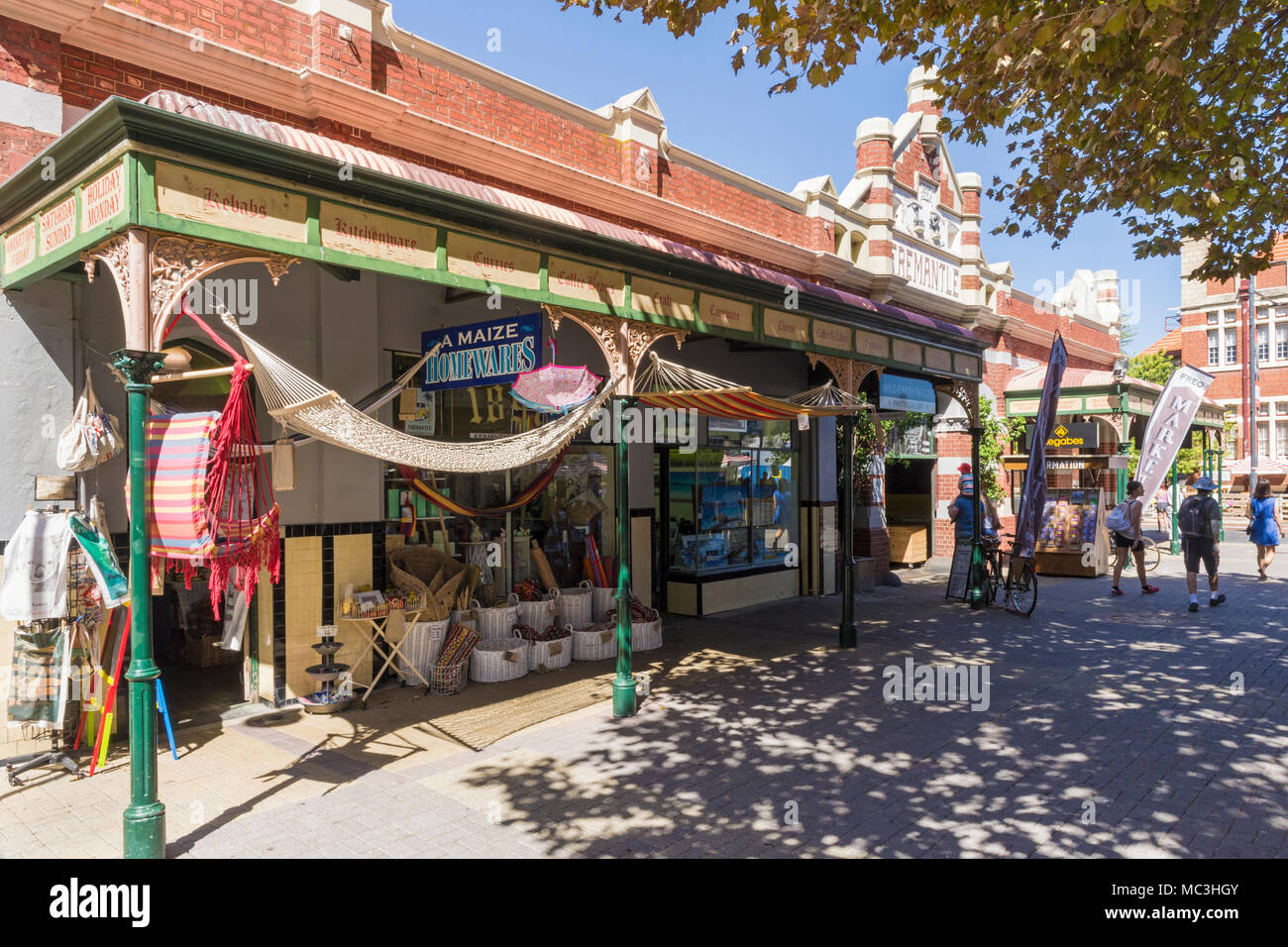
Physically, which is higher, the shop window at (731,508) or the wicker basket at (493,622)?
the shop window at (731,508)

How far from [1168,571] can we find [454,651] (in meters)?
15.2

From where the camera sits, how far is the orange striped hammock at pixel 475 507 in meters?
8.04

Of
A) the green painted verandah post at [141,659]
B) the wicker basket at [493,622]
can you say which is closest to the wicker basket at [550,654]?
the wicker basket at [493,622]

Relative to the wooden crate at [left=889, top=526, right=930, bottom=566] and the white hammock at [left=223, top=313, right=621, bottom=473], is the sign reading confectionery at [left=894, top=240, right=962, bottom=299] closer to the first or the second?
the wooden crate at [left=889, top=526, right=930, bottom=566]

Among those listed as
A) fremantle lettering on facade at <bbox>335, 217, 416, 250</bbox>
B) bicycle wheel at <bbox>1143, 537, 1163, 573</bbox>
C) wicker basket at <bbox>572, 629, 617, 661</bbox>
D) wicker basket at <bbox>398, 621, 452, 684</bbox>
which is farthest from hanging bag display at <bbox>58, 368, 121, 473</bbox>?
bicycle wheel at <bbox>1143, 537, 1163, 573</bbox>

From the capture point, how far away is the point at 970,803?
201 inches

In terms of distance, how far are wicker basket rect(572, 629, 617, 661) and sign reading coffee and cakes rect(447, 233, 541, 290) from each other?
4185 millimetres

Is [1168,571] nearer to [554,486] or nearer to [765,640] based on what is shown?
[765,640]

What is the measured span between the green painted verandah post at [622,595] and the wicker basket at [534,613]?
77.5 inches

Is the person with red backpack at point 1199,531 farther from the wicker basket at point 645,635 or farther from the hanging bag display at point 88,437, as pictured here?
the hanging bag display at point 88,437

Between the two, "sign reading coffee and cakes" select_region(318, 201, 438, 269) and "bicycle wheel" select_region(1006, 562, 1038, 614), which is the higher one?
"sign reading coffee and cakes" select_region(318, 201, 438, 269)

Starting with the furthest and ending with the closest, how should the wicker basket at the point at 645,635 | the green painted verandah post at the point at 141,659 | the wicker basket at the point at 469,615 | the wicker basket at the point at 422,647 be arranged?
the wicker basket at the point at 645,635
the wicker basket at the point at 469,615
the wicker basket at the point at 422,647
the green painted verandah post at the point at 141,659

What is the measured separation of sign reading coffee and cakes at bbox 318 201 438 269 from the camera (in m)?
5.31

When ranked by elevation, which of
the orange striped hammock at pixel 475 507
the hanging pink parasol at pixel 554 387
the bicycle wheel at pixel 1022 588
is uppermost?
the hanging pink parasol at pixel 554 387
